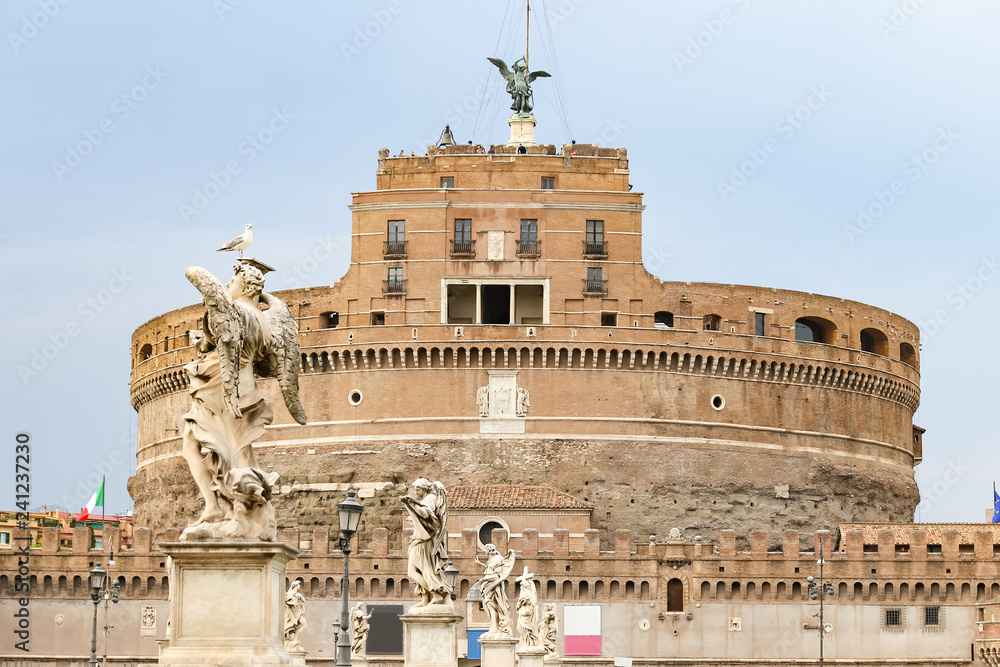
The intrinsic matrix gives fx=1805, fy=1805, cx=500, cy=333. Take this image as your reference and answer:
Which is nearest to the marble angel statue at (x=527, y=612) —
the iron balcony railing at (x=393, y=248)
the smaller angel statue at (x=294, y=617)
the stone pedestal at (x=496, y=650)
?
the stone pedestal at (x=496, y=650)

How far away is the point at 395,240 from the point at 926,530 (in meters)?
21.4

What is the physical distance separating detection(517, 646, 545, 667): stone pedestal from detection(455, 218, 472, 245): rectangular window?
36391mm

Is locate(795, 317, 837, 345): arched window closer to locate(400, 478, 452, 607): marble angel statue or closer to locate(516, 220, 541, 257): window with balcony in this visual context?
locate(516, 220, 541, 257): window with balcony

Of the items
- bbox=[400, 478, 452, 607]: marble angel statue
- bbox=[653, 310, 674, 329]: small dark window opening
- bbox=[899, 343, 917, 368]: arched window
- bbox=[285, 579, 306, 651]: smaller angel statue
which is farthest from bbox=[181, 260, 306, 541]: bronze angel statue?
bbox=[899, 343, 917, 368]: arched window

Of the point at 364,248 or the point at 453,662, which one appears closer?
the point at 453,662

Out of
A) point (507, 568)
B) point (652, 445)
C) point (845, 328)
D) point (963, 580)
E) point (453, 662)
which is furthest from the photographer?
point (845, 328)

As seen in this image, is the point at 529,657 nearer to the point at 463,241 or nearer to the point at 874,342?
the point at 463,241

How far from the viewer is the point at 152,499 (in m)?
70.6

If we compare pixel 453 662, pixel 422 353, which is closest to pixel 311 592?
pixel 422 353

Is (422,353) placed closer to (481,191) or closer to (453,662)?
(481,191)

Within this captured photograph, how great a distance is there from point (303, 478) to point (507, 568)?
39544 millimetres

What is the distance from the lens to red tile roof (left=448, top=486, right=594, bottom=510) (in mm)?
61156

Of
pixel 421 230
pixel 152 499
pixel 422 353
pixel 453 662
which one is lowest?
pixel 453 662

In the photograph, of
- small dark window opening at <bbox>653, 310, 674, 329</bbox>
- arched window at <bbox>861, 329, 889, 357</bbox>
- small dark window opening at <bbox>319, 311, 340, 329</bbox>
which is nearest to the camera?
small dark window opening at <bbox>653, 310, 674, 329</bbox>
